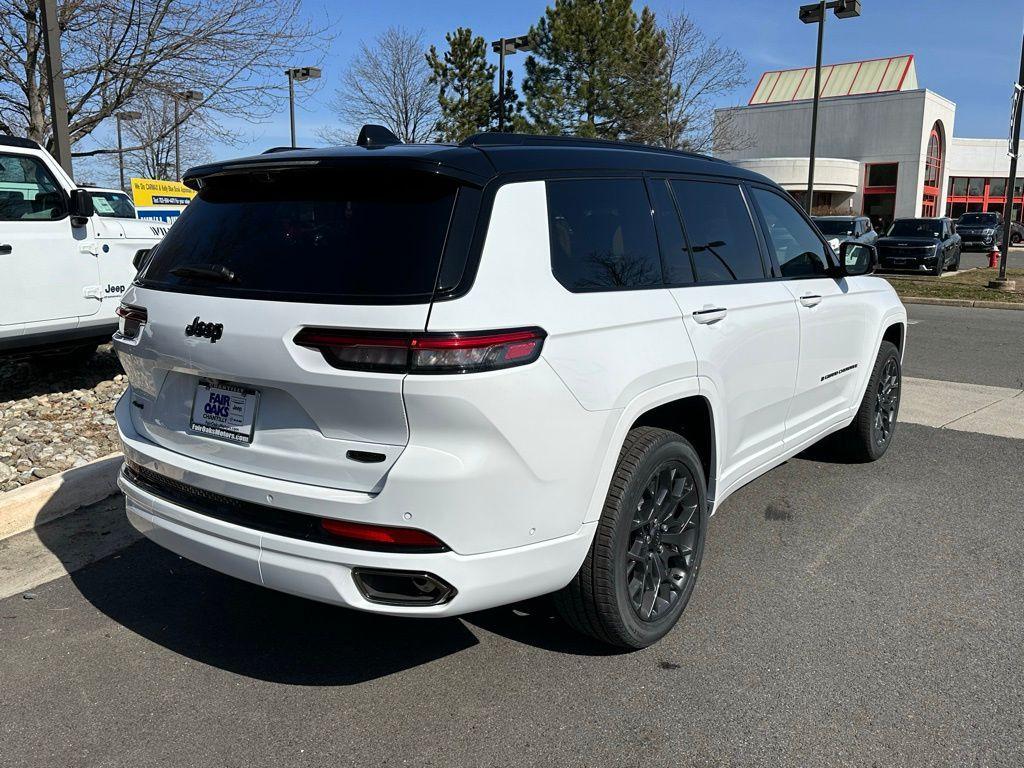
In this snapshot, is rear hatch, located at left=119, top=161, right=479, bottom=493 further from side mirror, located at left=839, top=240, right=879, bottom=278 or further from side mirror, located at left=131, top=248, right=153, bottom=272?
side mirror, located at left=839, top=240, right=879, bottom=278

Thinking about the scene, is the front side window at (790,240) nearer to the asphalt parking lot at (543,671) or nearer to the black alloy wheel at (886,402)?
the black alloy wheel at (886,402)

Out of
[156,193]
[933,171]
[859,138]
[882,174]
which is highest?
[859,138]

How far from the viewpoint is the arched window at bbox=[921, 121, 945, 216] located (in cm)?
5600

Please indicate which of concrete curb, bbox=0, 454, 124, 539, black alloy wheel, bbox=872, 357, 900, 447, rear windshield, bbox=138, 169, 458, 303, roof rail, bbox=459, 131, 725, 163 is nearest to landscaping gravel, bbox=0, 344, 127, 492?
concrete curb, bbox=0, 454, 124, 539

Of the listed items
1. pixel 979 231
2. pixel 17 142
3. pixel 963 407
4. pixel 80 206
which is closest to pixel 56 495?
pixel 80 206

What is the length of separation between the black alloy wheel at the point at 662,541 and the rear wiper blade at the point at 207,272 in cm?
164

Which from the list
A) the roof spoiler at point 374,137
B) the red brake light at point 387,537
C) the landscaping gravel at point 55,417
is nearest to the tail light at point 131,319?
the roof spoiler at point 374,137

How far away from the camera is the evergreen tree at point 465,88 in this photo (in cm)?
3781

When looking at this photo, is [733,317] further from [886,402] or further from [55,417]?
[55,417]

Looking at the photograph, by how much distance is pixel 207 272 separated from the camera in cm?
297

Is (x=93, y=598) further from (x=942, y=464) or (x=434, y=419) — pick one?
(x=942, y=464)

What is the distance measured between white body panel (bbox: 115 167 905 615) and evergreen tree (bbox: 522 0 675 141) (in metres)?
30.3

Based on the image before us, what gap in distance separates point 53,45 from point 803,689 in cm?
946

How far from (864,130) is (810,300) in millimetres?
57429
